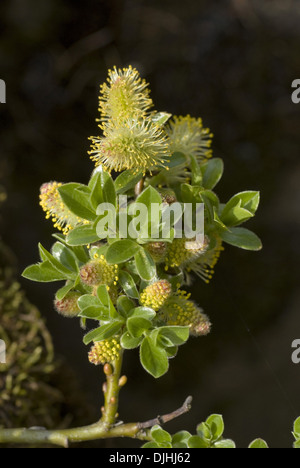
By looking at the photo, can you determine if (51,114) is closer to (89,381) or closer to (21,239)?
(21,239)

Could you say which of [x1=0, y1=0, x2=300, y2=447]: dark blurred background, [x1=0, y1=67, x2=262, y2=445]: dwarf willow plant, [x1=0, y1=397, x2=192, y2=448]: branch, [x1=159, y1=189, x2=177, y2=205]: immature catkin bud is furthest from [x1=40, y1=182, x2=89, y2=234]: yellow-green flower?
[x1=0, y1=0, x2=300, y2=447]: dark blurred background

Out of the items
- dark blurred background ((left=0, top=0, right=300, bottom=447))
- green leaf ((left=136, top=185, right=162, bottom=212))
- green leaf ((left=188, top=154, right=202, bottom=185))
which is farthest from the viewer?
dark blurred background ((left=0, top=0, right=300, bottom=447))

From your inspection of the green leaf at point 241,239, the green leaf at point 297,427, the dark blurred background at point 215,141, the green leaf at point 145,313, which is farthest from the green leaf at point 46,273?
the dark blurred background at point 215,141

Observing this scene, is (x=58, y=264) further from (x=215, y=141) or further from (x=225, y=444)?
(x=215, y=141)

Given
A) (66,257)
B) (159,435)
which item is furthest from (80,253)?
(159,435)

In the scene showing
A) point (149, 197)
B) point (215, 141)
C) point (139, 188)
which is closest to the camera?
point (149, 197)

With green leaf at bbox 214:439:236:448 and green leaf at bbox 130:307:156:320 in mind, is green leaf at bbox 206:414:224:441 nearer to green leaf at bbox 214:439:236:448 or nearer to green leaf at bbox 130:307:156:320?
green leaf at bbox 214:439:236:448

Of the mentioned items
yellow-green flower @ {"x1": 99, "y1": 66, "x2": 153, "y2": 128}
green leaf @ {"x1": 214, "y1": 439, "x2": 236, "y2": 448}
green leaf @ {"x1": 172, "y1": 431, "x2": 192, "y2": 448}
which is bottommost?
green leaf @ {"x1": 214, "y1": 439, "x2": 236, "y2": 448}

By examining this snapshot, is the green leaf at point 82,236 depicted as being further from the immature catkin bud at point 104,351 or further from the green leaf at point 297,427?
the green leaf at point 297,427
